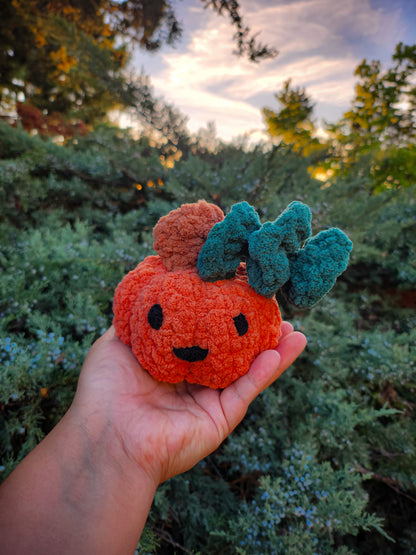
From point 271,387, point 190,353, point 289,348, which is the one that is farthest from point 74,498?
point 271,387

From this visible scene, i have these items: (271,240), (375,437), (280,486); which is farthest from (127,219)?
(375,437)

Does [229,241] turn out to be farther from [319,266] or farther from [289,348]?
[289,348]

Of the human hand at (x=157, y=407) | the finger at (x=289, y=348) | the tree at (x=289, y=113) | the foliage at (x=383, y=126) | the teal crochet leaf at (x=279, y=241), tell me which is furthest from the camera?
the foliage at (x=383, y=126)

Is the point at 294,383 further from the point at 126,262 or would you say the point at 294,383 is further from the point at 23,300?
the point at 23,300

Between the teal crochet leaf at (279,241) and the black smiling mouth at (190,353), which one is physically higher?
the teal crochet leaf at (279,241)

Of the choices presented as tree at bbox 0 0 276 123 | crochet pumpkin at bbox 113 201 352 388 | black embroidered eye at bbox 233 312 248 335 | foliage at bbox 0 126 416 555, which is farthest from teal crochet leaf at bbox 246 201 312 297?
tree at bbox 0 0 276 123

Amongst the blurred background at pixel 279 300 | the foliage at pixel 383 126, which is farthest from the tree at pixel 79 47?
the foliage at pixel 383 126

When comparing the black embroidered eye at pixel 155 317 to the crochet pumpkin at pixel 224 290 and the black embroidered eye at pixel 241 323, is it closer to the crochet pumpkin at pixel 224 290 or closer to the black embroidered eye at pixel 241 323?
the crochet pumpkin at pixel 224 290
